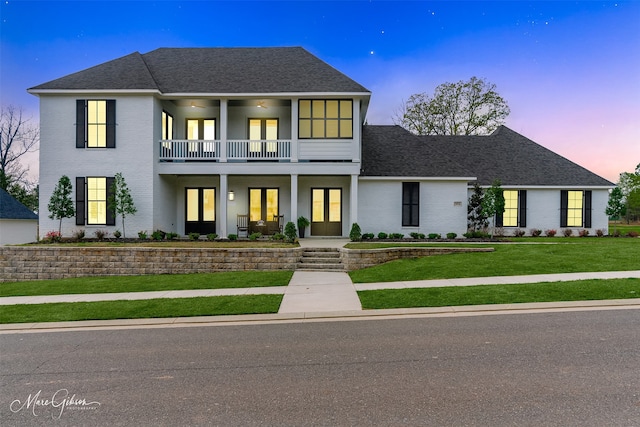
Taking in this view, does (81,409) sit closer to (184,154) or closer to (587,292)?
(587,292)

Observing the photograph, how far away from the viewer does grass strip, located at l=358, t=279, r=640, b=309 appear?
8438mm

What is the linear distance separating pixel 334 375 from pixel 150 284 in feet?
29.5

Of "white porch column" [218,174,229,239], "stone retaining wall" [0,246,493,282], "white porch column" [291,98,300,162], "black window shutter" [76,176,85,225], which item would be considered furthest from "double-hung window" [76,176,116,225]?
"white porch column" [291,98,300,162]

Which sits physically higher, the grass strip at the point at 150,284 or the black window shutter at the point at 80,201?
the black window shutter at the point at 80,201

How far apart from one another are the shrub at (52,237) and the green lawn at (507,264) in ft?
44.9

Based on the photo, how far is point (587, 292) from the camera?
8844mm

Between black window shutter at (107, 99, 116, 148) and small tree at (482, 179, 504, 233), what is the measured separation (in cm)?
1947

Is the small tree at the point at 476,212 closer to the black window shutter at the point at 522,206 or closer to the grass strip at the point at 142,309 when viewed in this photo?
the black window shutter at the point at 522,206

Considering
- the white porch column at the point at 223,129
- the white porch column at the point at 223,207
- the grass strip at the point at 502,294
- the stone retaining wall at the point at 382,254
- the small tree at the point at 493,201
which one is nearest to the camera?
the grass strip at the point at 502,294

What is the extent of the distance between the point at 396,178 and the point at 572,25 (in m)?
13.2

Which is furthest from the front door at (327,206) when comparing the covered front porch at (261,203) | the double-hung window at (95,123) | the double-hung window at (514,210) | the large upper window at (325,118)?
the double-hung window at (95,123)

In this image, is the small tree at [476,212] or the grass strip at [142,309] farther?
the small tree at [476,212]

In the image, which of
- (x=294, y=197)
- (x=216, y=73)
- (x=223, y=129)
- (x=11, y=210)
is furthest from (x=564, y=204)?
(x=11, y=210)

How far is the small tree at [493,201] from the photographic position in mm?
20062
